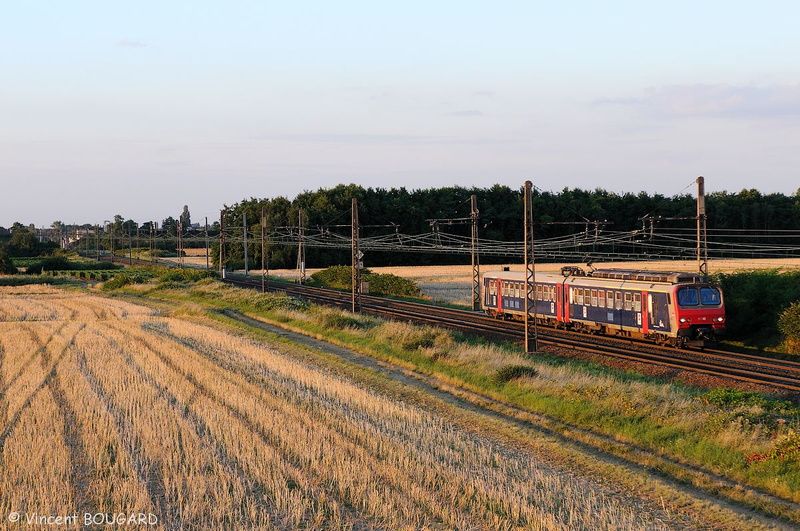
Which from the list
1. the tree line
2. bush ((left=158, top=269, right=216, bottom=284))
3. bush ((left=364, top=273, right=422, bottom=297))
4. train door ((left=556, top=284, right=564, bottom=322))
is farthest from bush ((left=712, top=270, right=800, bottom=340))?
the tree line

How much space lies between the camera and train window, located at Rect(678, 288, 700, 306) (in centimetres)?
3462

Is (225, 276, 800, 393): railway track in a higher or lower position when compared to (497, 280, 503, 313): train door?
lower

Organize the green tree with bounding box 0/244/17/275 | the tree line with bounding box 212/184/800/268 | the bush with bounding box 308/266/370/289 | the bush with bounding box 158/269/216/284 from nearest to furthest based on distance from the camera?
the bush with bounding box 308/266/370/289 < the bush with bounding box 158/269/216/284 < the green tree with bounding box 0/244/17/275 < the tree line with bounding box 212/184/800/268

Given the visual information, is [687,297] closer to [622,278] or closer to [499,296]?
[622,278]

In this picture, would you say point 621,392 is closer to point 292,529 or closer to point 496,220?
point 292,529

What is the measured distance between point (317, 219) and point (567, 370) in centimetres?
10915

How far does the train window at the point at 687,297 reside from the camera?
34.6m

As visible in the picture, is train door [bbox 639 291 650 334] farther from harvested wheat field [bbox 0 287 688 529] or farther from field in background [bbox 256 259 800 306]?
field in background [bbox 256 259 800 306]

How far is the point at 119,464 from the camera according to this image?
16500 mm

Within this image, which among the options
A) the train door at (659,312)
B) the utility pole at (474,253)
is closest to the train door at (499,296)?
the utility pole at (474,253)

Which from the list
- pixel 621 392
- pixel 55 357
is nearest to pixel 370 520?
pixel 621 392

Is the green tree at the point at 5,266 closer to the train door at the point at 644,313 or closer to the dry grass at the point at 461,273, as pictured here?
the dry grass at the point at 461,273

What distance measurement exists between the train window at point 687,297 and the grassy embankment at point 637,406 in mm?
6712

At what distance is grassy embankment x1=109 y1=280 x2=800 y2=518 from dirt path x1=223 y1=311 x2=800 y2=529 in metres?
0.24
